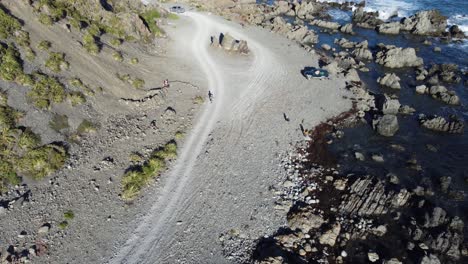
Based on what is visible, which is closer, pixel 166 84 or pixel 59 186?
pixel 59 186

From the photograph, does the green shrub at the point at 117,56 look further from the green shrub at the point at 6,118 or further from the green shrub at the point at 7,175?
the green shrub at the point at 7,175

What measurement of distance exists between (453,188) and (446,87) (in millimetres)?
28819

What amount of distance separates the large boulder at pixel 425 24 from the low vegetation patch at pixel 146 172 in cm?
6989

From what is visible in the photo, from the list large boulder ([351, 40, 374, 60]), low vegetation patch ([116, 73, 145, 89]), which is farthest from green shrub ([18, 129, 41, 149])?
large boulder ([351, 40, 374, 60])

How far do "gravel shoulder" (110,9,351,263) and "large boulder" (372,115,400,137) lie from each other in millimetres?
6771

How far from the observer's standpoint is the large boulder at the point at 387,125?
54719mm

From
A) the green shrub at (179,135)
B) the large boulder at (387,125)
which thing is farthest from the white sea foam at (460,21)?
the green shrub at (179,135)

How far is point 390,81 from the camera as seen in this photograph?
6719 cm

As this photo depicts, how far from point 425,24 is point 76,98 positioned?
78.9 metres

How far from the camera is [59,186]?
131 ft

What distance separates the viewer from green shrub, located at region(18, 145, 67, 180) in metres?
39.8

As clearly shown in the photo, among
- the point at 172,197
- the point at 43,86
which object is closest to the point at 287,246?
the point at 172,197

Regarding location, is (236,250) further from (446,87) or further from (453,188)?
(446,87)

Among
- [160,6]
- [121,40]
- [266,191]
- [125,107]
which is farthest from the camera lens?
[160,6]
